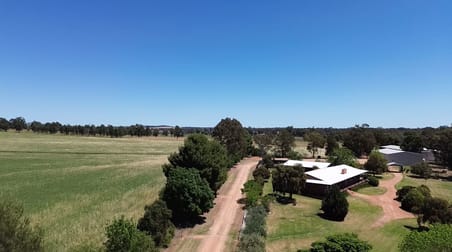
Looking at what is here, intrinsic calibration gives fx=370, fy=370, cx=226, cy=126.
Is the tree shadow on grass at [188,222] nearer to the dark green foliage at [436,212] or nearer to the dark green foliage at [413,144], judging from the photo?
the dark green foliage at [436,212]

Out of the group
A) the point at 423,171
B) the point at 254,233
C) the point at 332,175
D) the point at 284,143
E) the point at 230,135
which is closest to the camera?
the point at 254,233

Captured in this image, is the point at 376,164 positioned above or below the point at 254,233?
above

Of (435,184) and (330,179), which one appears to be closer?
(330,179)

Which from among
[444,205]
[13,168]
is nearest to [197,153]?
[444,205]

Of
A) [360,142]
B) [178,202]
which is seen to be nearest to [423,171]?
[360,142]

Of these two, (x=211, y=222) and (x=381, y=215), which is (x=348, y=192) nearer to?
(x=381, y=215)

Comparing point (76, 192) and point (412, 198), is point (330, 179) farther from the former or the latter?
point (76, 192)

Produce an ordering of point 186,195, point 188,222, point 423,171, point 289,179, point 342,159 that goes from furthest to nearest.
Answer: point 342,159 < point 423,171 < point 289,179 < point 188,222 < point 186,195
